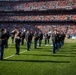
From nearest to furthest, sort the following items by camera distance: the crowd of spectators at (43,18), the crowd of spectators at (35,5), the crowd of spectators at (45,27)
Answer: the crowd of spectators at (45,27) → the crowd of spectators at (43,18) → the crowd of spectators at (35,5)

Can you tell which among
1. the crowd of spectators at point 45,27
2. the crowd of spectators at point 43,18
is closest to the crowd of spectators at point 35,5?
the crowd of spectators at point 43,18

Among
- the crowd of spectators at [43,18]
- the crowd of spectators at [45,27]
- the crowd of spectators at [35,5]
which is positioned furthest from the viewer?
the crowd of spectators at [35,5]

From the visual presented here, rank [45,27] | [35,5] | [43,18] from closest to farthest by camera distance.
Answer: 1. [45,27]
2. [43,18]
3. [35,5]

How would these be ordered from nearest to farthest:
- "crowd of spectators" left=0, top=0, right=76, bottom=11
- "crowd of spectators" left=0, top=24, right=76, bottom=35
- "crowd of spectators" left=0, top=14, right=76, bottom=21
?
"crowd of spectators" left=0, top=24, right=76, bottom=35 < "crowd of spectators" left=0, top=14, right=76, bottom=21 < "crowd of spectators" left=0, top=0, right=76, bottom=11

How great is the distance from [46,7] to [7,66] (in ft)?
168

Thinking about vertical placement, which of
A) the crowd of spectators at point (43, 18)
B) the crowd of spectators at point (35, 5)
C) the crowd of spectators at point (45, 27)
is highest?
the crowd of spectators at point (35, 5)

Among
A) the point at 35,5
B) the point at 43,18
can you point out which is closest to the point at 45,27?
the point at 43,18

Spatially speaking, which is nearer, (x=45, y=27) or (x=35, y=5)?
(x=45, y=27)

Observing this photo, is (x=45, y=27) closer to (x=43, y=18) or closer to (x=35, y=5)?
(x=43, y=18)

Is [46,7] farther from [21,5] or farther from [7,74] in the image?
[7,74]

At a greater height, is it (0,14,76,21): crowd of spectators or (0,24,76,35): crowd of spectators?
(0,14,76,21): crowd of spectators

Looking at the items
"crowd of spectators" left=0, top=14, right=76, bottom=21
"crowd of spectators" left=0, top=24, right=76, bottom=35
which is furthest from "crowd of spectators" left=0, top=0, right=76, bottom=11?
"crowd of spectators" left=0, top=24, right=76, bottom=35

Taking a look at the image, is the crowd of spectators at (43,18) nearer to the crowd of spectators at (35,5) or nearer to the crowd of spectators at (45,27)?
the crowd of spectators at (45,27)

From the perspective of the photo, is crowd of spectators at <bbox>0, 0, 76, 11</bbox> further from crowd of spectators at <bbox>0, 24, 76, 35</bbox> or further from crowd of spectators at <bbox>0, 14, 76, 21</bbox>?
crowd of spectators at <bbox>0, 24, 76, 35</bbox>
